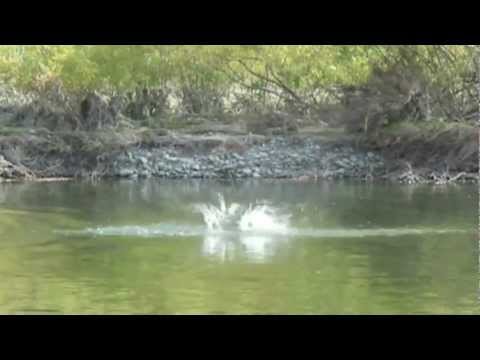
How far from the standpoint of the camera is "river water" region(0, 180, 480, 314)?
50.4ft

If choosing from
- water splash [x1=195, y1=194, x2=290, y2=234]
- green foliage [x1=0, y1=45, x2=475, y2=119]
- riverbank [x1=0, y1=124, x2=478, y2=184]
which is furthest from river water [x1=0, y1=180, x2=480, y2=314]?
green foliage [x1=0, y1=45, x2=475, y2=119]

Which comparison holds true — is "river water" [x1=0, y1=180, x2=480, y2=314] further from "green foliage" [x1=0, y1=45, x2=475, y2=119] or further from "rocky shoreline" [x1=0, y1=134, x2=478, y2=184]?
"green foliage" [x1=0, y1=45, x2=475, y2=119]

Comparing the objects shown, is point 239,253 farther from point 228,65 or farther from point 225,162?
point 228,65

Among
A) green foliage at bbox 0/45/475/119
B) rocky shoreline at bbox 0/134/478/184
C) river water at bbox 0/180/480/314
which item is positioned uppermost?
green foliage at bbox 0/45/475/119

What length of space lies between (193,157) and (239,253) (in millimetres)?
24213

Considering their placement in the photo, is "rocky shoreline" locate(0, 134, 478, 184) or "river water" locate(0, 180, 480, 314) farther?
"rocky shoreline" locate(0, 134, 478, 184)

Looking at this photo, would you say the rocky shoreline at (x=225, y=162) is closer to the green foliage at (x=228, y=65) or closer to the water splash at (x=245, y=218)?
the green foliage at (x=228, y=65)

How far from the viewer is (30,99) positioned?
4722cm

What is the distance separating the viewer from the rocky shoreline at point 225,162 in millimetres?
42688

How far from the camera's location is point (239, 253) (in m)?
20.4

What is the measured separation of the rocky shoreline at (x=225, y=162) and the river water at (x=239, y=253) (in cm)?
762
